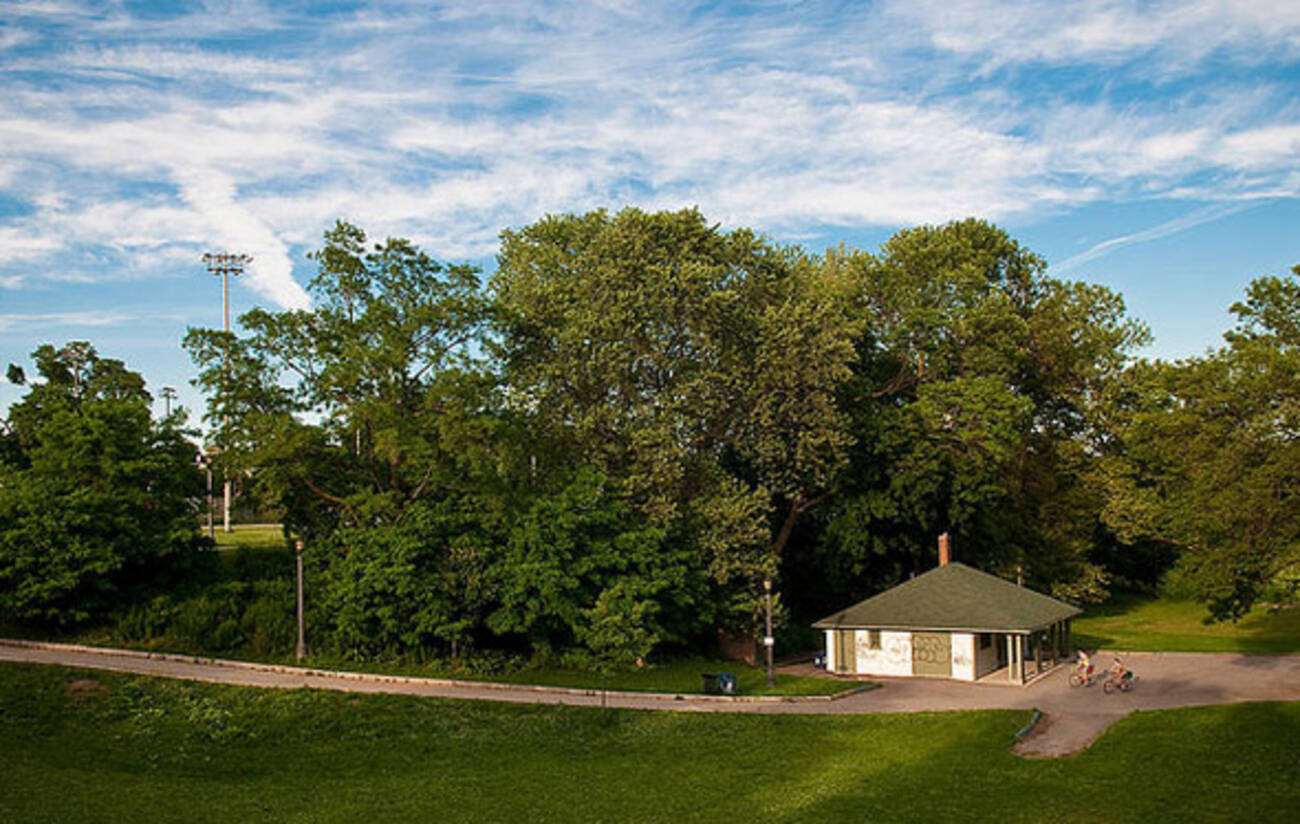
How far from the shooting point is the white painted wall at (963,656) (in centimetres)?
3819

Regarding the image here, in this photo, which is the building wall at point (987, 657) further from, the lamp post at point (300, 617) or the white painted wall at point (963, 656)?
the lamp post at point (300, 617)

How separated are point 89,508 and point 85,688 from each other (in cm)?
1031

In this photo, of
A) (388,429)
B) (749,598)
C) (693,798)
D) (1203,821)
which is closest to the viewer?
(1203,821)

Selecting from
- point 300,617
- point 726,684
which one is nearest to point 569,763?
point 726,684

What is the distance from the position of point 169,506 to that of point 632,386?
18.9 metres

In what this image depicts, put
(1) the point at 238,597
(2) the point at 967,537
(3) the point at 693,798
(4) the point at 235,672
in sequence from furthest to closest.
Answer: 1. (2) the point at 967,537
2. (1) the point at 238,597
3. (4) the point at 235,672
4. (3) the point at 693,798

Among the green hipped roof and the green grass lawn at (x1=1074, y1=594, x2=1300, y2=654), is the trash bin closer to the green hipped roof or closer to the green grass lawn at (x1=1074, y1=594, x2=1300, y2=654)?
the green hipped roof

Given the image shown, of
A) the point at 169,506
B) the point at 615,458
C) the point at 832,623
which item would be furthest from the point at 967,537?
the point at 169,506

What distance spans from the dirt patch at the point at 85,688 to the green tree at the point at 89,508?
7.41m

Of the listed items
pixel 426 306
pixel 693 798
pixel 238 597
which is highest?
pixel 426 306

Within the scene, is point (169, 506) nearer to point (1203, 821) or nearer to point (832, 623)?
point (832, 623)

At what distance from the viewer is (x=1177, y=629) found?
56.8 meters

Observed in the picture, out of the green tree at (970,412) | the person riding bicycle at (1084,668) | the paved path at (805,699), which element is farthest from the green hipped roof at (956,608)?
the green tree at (970,412)

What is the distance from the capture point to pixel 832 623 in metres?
41.2
